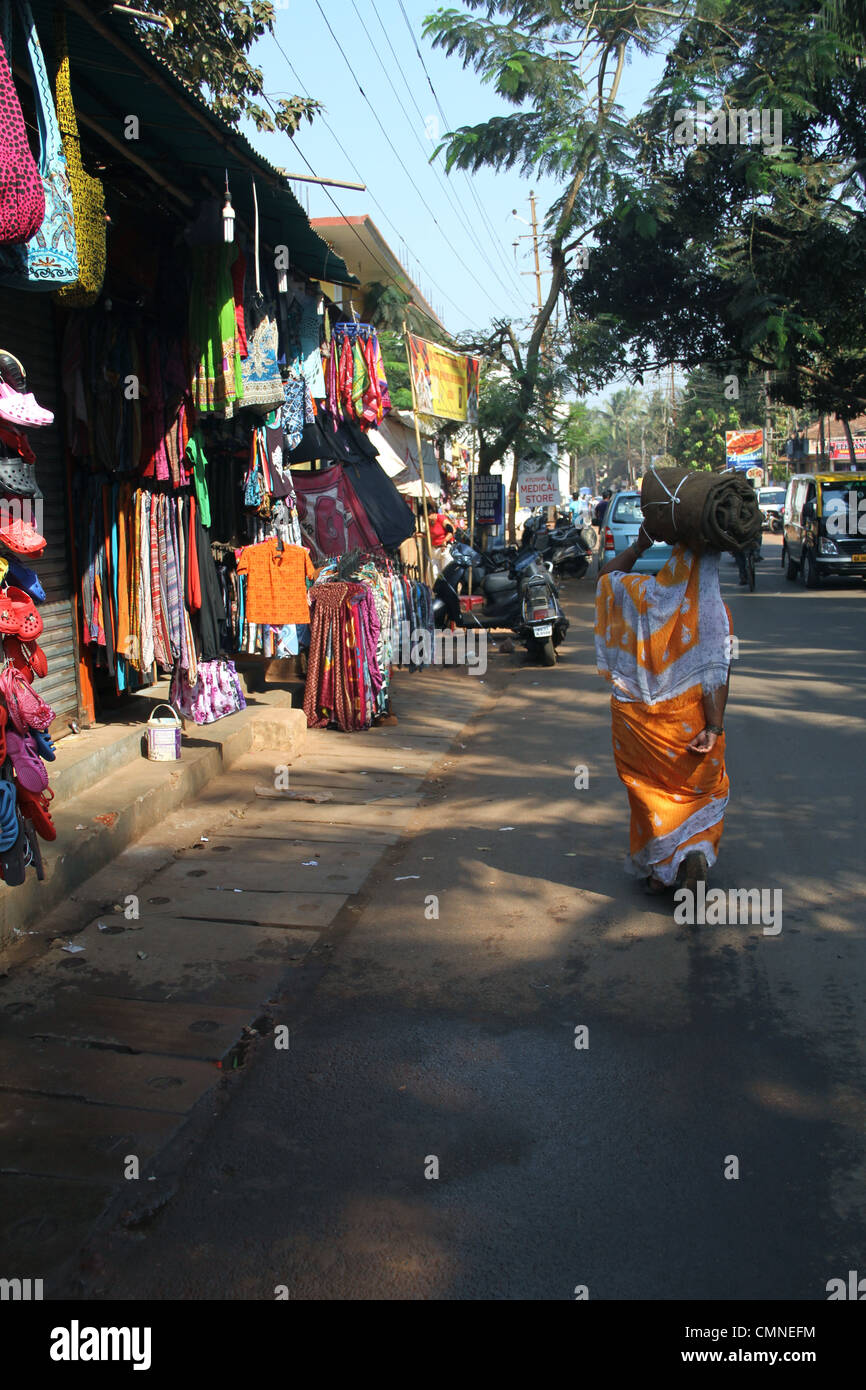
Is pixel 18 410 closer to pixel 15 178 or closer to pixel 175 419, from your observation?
pixel 15 178

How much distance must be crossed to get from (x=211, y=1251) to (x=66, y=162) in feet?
12.7

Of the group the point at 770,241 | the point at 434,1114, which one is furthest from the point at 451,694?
the point at 770,241

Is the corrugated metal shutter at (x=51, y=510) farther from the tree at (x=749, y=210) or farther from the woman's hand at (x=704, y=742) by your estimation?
the tree at (x=749, y=210)

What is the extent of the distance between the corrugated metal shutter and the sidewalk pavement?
1.05 m

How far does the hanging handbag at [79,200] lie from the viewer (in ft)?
14.5

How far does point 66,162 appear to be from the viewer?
14.4ft

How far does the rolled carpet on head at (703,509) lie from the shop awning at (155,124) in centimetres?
278

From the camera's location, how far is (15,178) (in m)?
3.71

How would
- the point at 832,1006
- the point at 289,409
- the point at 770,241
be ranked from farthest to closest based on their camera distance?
the point at 770,241 → the point at 289,409 → the point at 832,1006

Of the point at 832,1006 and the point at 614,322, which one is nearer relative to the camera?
the point at 832,1006

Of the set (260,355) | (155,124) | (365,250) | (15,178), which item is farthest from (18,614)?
(365,250)

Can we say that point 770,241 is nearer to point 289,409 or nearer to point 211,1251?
point 289,409

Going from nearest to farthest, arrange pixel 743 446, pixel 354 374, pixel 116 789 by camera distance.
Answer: pixel 116 789 → pixel 354 374 → pixel 743 446

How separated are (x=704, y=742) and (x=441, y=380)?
8.41 m
